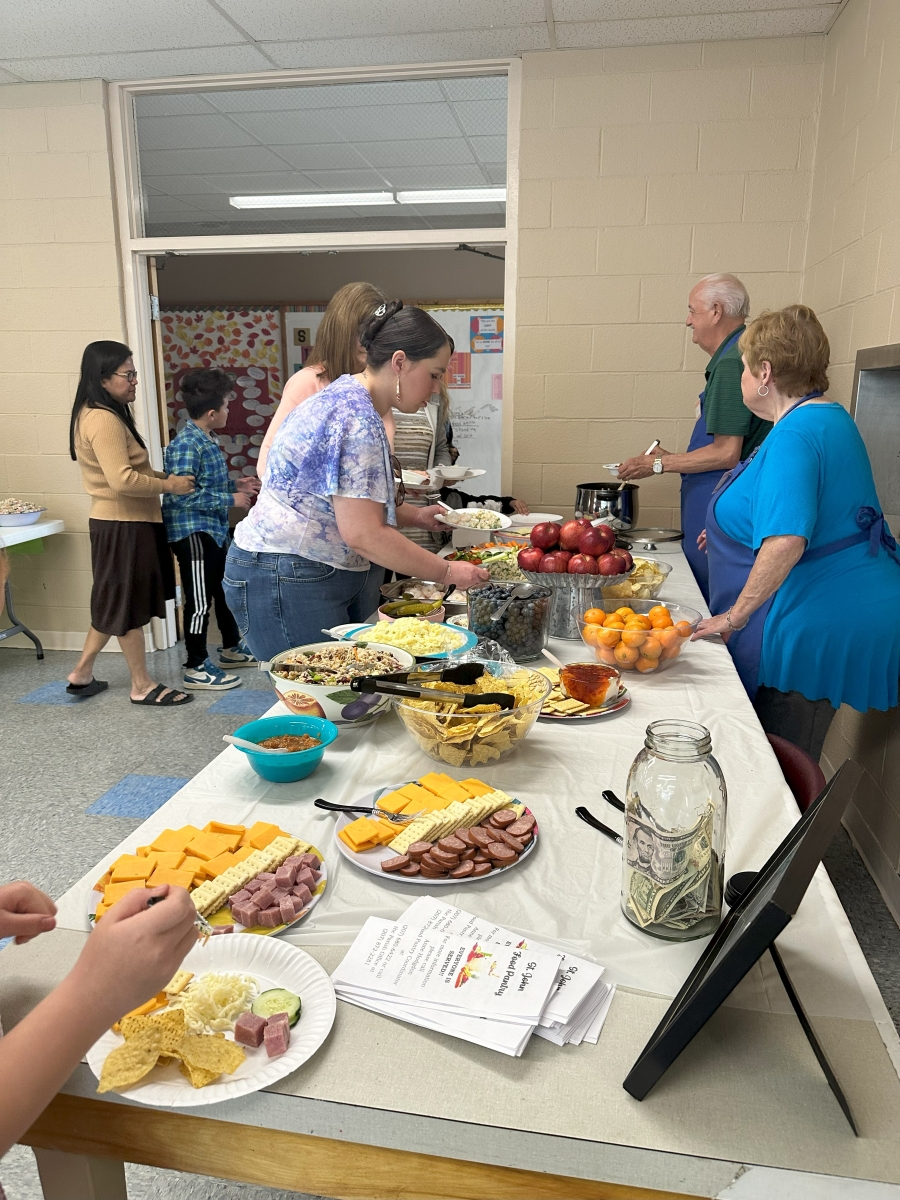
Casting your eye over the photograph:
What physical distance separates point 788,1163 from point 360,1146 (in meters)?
0.36

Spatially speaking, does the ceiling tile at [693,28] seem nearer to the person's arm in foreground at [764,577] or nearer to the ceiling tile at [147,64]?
the ceiling tile at [147,64]

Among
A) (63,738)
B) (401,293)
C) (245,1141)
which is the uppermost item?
(401,293)

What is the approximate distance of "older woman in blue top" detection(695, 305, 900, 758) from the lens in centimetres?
196

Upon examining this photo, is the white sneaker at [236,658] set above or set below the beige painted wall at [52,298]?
below

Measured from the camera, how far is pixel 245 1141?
0.74 m

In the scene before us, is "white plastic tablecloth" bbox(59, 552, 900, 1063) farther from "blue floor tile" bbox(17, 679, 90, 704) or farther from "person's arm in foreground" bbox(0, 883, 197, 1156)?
"blue floor tile" bbox(17, 679, 90, 704)

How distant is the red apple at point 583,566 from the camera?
204cm

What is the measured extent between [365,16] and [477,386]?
346 centimetres

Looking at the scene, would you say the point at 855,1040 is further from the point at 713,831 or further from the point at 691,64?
the point at 691,64

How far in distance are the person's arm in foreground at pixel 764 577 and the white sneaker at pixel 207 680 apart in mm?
2808

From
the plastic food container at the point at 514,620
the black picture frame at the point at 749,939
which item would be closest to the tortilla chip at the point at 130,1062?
the black picture frame at the point at 749,939

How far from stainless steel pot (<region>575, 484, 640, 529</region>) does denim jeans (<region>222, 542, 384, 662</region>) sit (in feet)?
4.46

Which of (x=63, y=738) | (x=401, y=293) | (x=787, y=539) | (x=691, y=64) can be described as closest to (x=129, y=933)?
(x=787, y=539)

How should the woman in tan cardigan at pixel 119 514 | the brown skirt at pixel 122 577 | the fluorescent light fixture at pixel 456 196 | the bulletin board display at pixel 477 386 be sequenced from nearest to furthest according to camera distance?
the woman in tan cardigan at pixel 119 514
the brown skirt at pixel 122 577
the fluorescent light fixture at pixel 456 196
the bulletin board display at pixel 477 386
